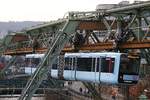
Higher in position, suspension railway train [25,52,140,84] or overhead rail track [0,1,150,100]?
overhead rail track [0,1,150,100]

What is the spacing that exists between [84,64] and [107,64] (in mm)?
4557

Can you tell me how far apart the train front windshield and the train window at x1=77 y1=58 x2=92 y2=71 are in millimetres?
4531

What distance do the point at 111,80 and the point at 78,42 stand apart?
8640 millimetres

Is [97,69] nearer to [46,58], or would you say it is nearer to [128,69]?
[128,69]

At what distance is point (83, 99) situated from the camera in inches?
2311

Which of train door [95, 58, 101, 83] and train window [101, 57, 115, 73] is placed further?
train door [95, 58, 101, 83]

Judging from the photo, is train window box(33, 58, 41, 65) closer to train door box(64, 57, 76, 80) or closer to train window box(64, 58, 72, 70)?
train window box(64, 58, 72, 70)

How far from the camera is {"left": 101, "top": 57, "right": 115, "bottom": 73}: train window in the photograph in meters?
31.7

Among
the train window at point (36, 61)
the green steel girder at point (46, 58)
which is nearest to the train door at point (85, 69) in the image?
the green steel girder at point (46, 58)

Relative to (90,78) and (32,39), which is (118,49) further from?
(32,39)

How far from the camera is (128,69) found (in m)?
31.6

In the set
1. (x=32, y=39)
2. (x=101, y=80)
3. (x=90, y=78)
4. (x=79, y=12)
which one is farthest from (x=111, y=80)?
(x=32, y=39)

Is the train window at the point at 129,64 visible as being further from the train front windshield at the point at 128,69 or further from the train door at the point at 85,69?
the train door at the point at 85,69

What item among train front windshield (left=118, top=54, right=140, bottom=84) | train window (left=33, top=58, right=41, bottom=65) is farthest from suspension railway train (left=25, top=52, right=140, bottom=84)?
train window (left=33, top=58, right=41, bottom=65)
